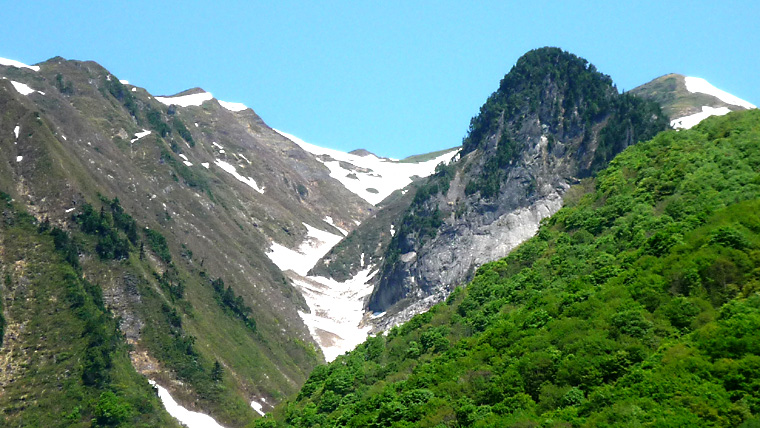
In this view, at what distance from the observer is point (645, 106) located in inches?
5994

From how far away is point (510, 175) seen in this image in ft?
536

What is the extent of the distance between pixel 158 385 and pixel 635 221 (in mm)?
71723

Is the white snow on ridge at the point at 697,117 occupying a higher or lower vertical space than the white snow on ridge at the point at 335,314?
higher

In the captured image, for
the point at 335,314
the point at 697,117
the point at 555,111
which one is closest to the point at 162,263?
the point at 335,314

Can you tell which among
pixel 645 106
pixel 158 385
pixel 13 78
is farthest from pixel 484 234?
pixel 13 78

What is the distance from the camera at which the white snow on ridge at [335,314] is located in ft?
523

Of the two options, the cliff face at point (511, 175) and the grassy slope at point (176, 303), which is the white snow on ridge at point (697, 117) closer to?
the cliff face at point (511, 175)

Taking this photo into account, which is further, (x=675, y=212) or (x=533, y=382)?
(x=675, y=212)

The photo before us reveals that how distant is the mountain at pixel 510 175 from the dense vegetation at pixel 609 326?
6720 centimetres

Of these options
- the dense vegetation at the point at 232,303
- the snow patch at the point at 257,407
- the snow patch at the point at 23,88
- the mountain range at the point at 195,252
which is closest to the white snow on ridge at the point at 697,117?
the mountain range at the point at 195,252

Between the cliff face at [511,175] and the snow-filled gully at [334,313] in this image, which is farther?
the snow-filled gully at [334,313]

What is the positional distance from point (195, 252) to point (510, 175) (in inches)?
2541

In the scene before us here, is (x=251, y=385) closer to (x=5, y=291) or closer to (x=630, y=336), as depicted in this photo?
(x=5, y=291)

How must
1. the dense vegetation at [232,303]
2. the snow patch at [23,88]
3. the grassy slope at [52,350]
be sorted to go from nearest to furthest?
the grassy slope at [52,350] → the dense vegetation at [232,303] → the snow patch at [23,88]
